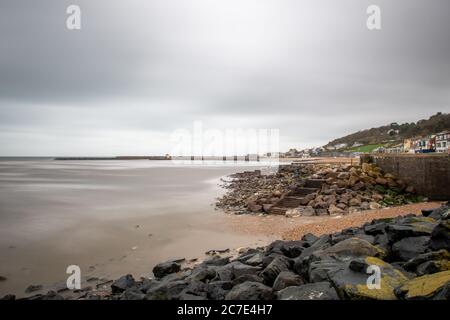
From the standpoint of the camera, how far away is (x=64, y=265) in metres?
8.46

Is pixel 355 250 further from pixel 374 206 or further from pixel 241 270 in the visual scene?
pixel 374 206

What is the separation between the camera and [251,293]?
191 inches

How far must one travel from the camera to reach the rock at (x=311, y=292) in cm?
432

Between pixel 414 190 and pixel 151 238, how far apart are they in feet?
44.4

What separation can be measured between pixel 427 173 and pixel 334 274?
13.9 meters

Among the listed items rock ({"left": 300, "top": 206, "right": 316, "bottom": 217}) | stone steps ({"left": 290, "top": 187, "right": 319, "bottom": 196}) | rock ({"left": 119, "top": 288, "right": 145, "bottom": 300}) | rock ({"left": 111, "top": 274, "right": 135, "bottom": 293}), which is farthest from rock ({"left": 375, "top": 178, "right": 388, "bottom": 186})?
rock ({"left": 119, "top": 288, "right": 145, "bottom": 300})

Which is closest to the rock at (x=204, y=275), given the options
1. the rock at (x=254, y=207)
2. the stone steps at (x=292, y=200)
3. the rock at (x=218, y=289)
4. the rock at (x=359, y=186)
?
the rock at (x=218, y=289)

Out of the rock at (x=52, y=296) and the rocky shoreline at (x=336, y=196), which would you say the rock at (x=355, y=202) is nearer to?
the rocky shoreline at (x=336, y=196)

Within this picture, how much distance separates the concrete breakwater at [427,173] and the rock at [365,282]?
13127mm

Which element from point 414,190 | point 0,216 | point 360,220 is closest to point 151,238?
point 360,220

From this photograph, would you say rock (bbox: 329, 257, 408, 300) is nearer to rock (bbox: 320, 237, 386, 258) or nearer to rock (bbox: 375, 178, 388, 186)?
rock (bbox: 320, 237, 386, 258)

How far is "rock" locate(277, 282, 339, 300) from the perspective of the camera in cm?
432

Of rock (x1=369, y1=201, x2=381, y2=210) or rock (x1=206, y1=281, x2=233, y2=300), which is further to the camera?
rock (x1=369, y1=201, x2=381, y2=210)

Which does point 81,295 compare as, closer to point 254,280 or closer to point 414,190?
point 254,280
